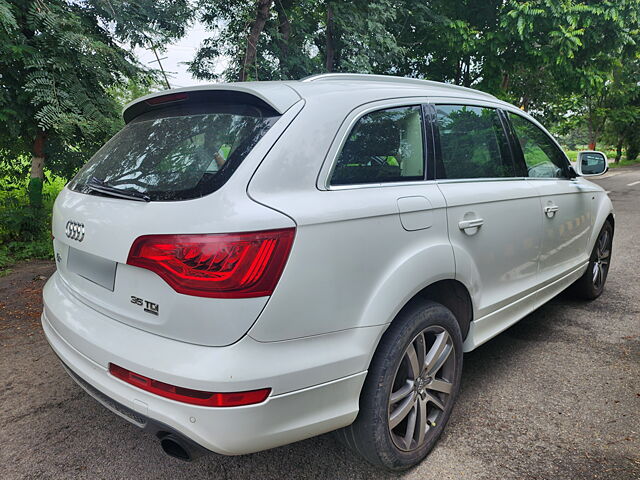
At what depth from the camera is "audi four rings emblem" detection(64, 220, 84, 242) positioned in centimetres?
196

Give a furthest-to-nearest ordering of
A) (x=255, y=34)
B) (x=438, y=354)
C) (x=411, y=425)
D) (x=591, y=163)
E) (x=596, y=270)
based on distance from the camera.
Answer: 1. (x=255, y=34)
2. (x=596, y=270)
3. (x=591, y=163)
4. (x=438, y=354)
5. (x=411, y=425)

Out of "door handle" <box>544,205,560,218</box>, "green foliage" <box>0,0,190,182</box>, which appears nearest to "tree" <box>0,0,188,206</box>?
"green foliage" <box>0,0,190,182</box>

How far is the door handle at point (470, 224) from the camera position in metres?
2.35

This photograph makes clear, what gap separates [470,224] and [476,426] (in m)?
1.08

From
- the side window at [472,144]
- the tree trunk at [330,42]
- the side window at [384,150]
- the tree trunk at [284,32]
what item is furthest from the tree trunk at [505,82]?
the side window at [384,150]

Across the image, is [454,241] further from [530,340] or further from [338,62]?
[338,62]

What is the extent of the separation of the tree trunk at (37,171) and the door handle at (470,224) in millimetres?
5164

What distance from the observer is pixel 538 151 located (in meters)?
3.42

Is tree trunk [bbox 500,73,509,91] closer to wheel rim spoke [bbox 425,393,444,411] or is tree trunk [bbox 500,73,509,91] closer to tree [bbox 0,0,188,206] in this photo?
tree [bbox 0,0,188,206]

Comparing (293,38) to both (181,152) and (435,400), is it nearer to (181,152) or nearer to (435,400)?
(181,152)

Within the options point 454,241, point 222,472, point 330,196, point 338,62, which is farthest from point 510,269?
point 338,62

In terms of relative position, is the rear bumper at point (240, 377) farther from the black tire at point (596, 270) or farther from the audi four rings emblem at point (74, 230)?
the black tire at point (596, 270)

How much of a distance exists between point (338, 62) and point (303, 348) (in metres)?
7.72

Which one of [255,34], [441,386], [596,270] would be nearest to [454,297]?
[441,386]
